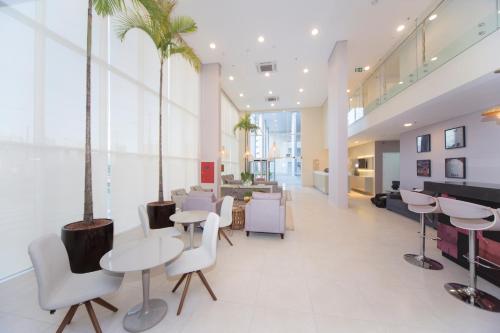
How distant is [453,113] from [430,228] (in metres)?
2.96

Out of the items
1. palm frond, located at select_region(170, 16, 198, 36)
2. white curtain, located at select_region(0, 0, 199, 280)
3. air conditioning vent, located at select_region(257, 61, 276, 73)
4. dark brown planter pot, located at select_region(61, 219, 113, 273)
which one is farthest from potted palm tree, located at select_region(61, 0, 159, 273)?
air conditioning vent, located at select_region(257, 61, 276, 73)

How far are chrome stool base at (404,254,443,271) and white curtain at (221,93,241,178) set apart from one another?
8428 millimetres

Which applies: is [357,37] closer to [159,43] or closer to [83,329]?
[159,43]

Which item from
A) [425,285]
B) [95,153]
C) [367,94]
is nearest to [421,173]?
[367,94]

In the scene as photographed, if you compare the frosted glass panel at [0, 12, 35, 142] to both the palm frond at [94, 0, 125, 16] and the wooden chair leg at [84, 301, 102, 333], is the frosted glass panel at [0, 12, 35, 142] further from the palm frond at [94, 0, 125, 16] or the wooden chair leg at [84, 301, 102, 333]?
the wooden chair leg at [84, 301, 102, 333]

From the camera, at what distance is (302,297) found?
7.10 feet

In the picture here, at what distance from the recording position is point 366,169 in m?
10.1

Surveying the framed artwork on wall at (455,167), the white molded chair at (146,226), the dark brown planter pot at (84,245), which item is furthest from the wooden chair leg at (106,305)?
the framed artwork on wall at (455,167)

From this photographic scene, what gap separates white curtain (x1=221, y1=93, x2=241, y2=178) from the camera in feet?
35.5

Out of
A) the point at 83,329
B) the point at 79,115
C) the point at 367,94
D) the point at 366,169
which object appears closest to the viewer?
the point at 83,329

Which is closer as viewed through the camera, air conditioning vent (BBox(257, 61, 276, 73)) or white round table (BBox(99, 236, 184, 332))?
white round table (BBox(99, 236, 184, 332))

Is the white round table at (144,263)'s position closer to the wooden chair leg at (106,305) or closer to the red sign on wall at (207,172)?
the wooden chair leg at (106,305)

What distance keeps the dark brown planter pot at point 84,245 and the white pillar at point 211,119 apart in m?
5.21

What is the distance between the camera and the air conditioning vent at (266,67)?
24.8ft
